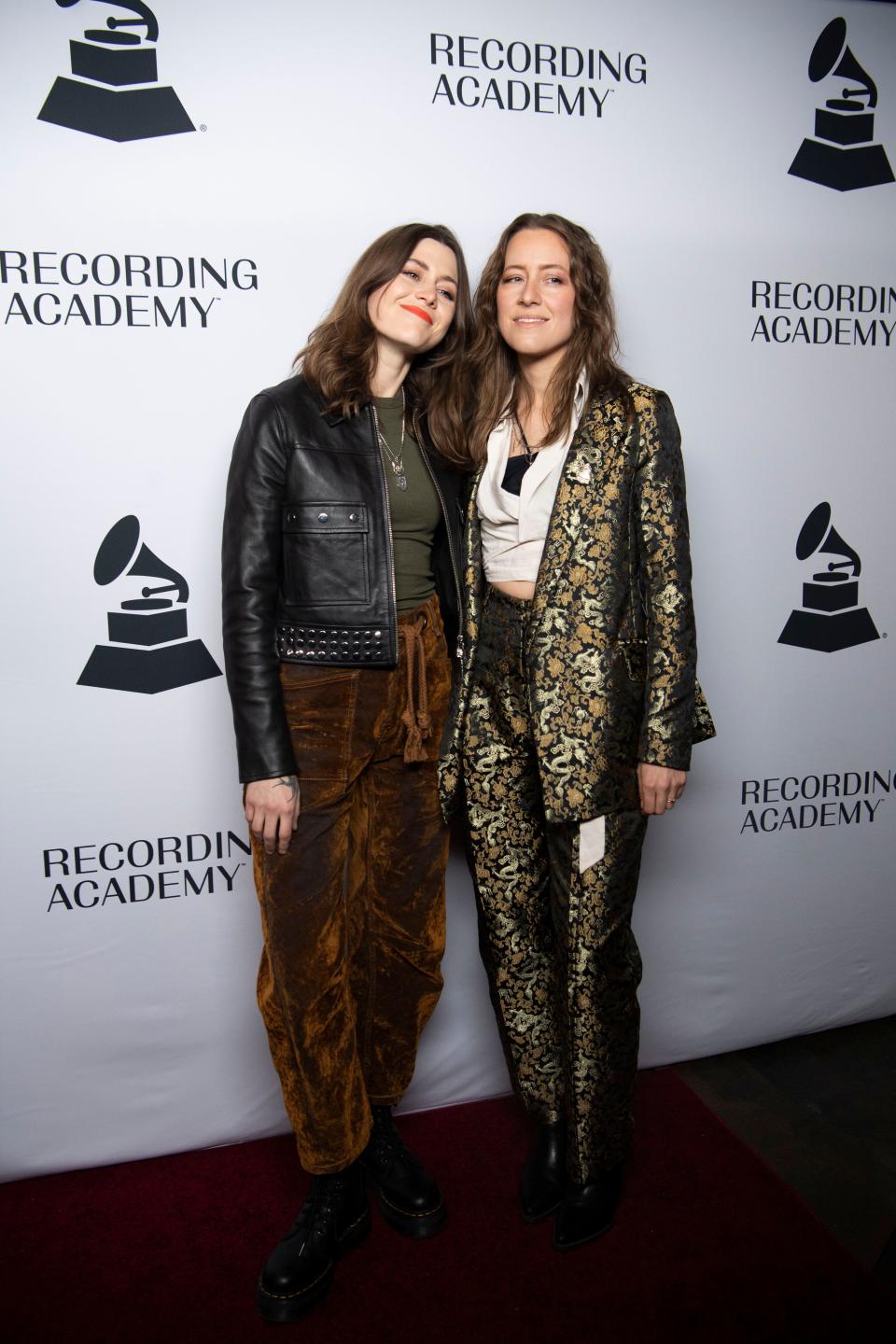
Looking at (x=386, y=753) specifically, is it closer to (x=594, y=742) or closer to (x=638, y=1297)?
(x=594, y=742)

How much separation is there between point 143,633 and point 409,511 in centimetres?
62

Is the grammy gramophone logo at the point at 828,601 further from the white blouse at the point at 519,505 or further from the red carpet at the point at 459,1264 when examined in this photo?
the red carpet at the point at 459,1264

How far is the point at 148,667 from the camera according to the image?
2037mm

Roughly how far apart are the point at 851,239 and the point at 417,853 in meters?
1.76

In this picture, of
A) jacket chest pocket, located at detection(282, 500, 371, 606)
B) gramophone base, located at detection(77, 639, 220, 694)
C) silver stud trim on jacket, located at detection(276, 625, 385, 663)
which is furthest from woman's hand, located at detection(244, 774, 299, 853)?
gramophone base, located at detection(77, 639, 220, 694)

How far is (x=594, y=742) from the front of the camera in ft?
5.71

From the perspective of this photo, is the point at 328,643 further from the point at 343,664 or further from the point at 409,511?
the point at 409,511

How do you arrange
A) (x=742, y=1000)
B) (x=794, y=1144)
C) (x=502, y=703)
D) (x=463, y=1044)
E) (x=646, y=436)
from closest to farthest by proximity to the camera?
(x=646, y=436)
(x=502, y=703)
(x=794, y=1144)
(x=463, y=1044)
(x=742, y=1000)

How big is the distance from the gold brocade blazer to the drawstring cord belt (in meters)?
0.20

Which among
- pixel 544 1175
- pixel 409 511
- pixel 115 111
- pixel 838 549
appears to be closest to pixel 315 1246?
pixel 544 1175

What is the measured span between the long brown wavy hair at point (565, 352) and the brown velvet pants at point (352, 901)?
0.40 metres

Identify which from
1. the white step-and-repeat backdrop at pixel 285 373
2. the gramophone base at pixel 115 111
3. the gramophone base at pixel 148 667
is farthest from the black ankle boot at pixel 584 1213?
the gramophone base at pixel 115 111

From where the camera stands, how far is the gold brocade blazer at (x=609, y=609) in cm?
173

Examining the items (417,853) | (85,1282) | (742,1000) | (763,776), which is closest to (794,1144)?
(742,1000)
